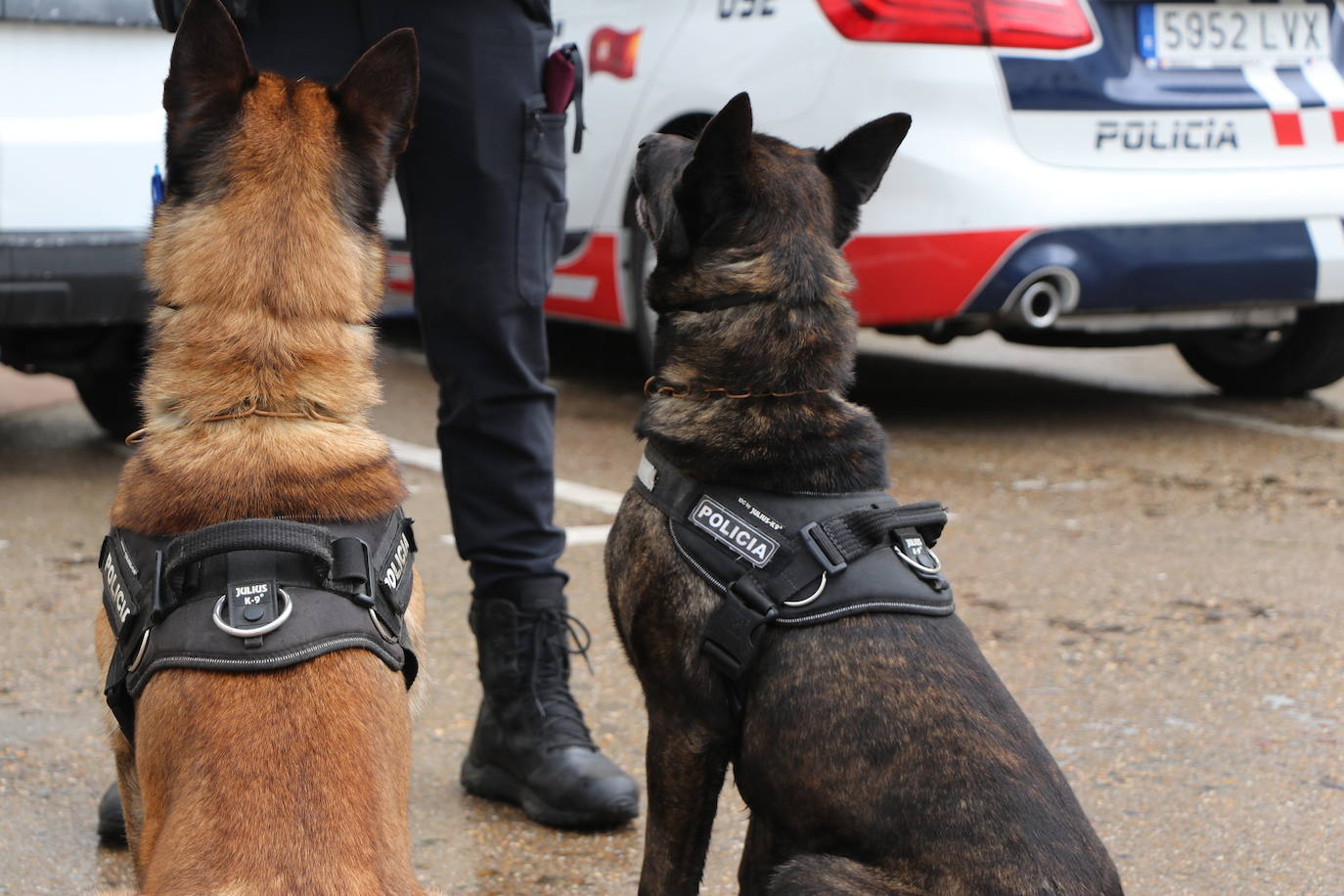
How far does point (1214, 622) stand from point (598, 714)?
171 cm

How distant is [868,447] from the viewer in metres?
2.67

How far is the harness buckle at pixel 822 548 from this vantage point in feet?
7.98

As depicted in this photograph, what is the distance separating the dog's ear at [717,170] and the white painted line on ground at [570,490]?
221cm

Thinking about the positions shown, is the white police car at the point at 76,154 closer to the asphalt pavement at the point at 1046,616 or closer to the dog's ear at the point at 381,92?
the asphalt pavement at the point at 1046,616

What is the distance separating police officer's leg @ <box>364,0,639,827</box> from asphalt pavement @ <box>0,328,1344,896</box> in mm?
158

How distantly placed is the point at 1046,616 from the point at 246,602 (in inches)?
102

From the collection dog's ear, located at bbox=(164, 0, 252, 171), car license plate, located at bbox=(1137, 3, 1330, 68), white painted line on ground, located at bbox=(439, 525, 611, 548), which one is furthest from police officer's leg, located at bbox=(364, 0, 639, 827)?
car license plate, located at bbox=(1137, 3, 1330, 68)

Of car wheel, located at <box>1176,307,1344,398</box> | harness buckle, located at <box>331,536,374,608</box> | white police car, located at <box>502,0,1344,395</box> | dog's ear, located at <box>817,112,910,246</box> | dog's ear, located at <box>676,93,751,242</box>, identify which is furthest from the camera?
car wheel, located at <box>1176,307,1344,398</box>

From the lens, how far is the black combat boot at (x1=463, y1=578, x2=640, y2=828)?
3.12m

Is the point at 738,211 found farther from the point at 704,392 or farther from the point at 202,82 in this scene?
the point at 202,82

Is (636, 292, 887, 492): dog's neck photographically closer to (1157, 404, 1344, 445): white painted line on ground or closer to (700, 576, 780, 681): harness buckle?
(700, 576, 780, 681): harness buckle

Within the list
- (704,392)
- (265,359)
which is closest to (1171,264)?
(704,392)

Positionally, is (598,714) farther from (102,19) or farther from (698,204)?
(102,19)

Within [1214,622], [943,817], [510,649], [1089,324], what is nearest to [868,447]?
[943,817]
